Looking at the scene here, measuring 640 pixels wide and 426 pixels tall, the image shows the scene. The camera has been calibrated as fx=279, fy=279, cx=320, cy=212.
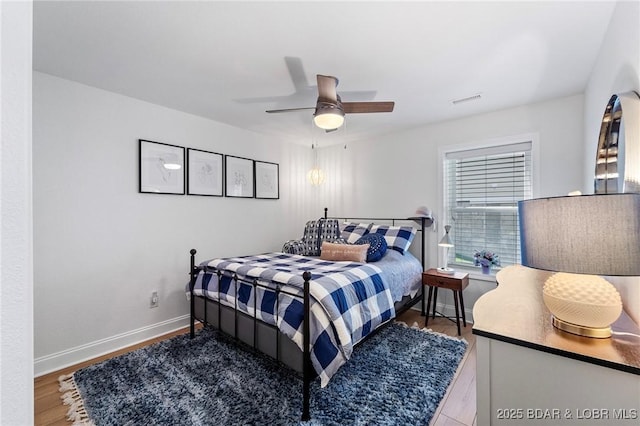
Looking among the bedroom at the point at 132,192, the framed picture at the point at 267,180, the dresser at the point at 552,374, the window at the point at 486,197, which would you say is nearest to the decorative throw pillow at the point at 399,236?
the bedroom at the point at 132,192

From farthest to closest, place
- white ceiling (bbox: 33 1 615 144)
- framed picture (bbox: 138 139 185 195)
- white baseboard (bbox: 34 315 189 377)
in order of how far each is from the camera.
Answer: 1. framed picture (bbox: 138 139 185 195)
2. white baseboard (bbox: 34 315 189 377)
3. white ceiling (bbox: 33 1 615 144)

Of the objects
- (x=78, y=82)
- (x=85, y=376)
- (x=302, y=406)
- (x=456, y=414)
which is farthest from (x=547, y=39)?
(x=85, y=376)

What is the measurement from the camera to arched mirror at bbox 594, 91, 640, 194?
1211 mm

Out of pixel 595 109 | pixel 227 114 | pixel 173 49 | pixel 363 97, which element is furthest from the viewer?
pixel 227 114

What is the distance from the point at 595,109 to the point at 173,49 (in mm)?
3182

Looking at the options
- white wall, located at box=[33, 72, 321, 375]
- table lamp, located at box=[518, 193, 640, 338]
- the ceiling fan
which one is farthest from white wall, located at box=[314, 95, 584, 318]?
table lamp, located at box=[518, 193, 640, 338]

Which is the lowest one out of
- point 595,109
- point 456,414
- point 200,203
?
point 456,414

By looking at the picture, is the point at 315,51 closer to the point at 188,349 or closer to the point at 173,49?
the point at 173,49

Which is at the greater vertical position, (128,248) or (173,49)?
(173,49)

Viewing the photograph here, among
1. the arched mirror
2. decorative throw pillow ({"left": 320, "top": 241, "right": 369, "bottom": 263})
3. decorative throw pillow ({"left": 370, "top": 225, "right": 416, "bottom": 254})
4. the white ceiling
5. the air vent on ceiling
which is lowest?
decorative throw pillow ({"left": 320, "top": 241, "right": 369, "bottom": 263})

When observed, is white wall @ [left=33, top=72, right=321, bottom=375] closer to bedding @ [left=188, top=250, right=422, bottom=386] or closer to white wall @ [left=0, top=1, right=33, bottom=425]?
bedding @ [left=188, top=250, right=422, bottom=386]

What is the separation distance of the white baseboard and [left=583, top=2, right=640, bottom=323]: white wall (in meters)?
3.57

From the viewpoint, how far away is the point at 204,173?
334 cm

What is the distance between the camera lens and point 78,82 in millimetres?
2449
